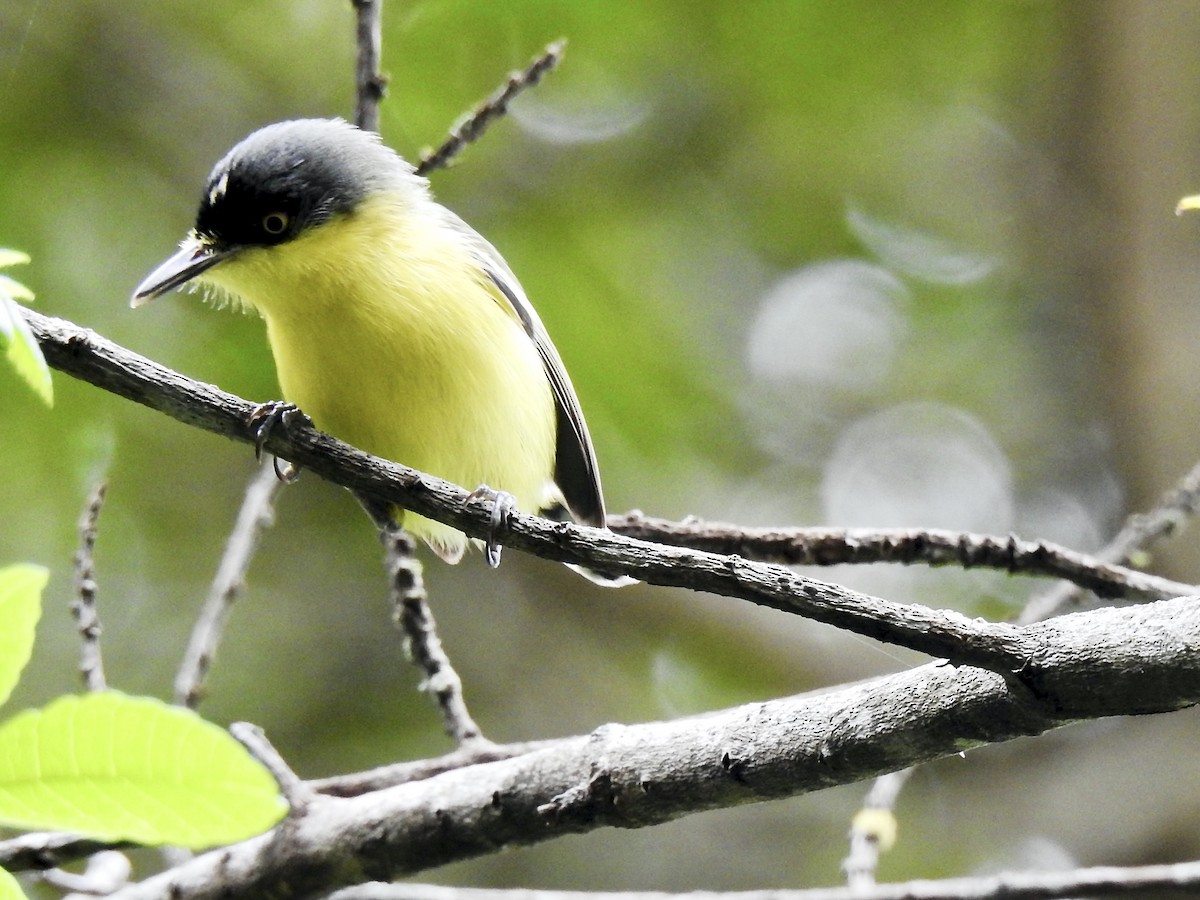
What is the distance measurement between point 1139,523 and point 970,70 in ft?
14.9

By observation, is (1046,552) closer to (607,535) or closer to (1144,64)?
(607,535)

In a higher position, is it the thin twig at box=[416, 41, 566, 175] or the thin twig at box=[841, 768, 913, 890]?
the thin twig at box=[416, 41, 566, 175]

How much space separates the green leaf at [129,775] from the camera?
1.07 m

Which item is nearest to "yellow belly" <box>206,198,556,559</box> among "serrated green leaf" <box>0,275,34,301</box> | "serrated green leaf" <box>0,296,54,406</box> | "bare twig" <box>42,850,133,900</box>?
"bare twig" <box>42,850,133,900</box>

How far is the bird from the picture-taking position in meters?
3.00

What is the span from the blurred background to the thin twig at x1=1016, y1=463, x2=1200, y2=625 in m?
1.96

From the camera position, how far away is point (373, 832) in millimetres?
2559

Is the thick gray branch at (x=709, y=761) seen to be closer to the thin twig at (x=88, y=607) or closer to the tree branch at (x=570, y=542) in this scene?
the tree branch at (x=570, y=542)

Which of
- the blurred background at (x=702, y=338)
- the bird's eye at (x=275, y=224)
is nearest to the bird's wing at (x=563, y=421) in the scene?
the bird's eye at (x=275, y=224)

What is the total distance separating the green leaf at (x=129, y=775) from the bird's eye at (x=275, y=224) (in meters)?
2.26

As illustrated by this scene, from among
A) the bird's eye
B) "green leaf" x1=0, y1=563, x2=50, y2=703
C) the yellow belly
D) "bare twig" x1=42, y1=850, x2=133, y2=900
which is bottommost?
"green leaf" x1=0, y1=563, x2=50, y2=703

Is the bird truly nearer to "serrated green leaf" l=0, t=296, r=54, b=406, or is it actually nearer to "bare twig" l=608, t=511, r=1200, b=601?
"bare twig" l=608, t=511, r=1200, b=601

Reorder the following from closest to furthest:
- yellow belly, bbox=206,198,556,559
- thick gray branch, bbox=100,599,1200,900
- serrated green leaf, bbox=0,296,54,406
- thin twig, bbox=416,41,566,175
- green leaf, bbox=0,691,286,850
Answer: green leaf, bbox=0,691,286,850 → serrated green leaf, bbox=0,296,54,406 → thick gray branch, bbox=100,599,1200,900 → yellow belly, bbox=206,198,556,559 → thin twig, bbox=416,41,566,175

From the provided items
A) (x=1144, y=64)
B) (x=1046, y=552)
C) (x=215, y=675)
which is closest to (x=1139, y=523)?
(x=1046, y=552)
